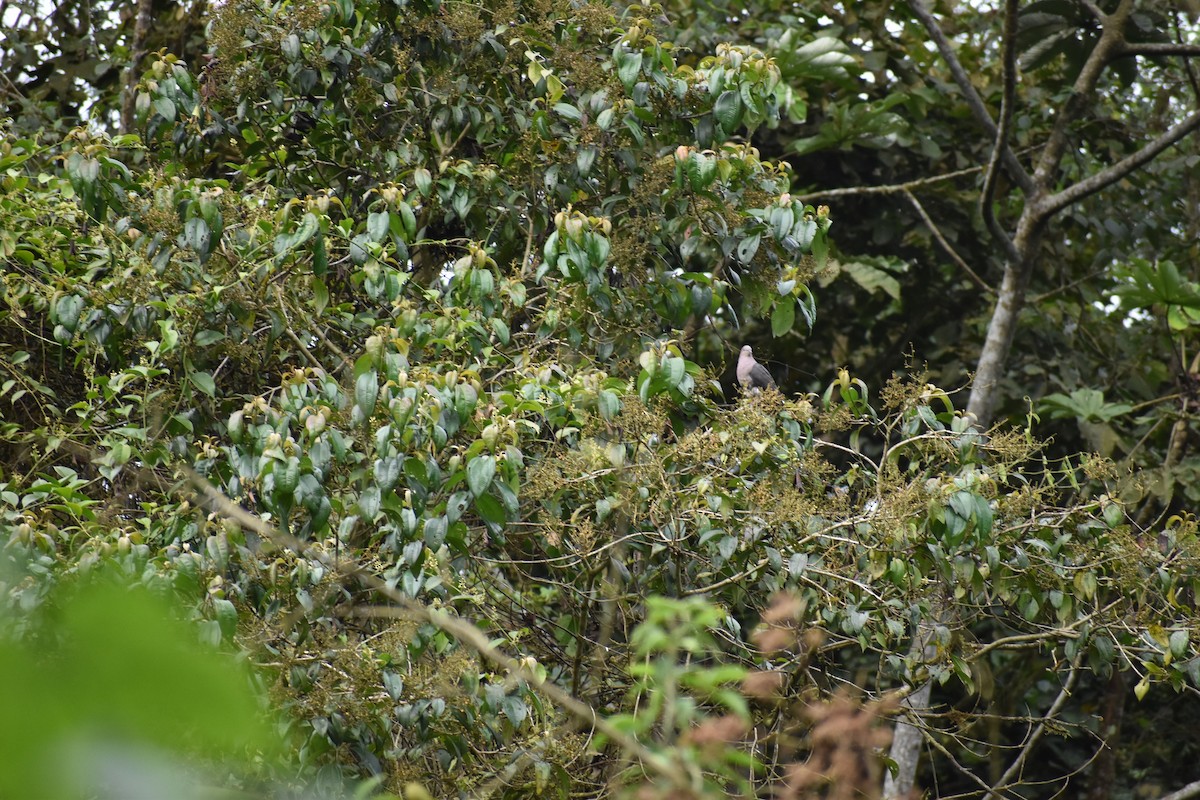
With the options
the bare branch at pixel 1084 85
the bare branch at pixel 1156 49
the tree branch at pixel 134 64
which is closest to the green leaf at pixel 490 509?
the tree branch at pixel 134 64

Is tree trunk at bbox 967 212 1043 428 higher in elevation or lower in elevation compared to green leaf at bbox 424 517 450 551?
lower

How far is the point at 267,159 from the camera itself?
12.7 feet

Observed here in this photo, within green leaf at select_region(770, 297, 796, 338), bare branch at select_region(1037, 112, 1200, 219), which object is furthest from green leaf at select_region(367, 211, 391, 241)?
bare branch at select_region(1037, 112, 1200, 219)

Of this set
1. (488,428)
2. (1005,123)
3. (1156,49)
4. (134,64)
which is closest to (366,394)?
(488,428)

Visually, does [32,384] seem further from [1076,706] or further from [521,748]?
[1076,706]

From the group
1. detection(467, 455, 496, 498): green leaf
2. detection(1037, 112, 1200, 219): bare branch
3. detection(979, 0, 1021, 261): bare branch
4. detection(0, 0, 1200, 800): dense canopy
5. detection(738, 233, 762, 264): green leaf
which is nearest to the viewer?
detection(467, 455, 496, 498): green leaf

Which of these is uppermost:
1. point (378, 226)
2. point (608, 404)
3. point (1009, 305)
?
point (378, 226)

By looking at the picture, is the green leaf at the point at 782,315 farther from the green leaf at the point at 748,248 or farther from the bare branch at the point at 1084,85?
the bare branch at the point at 1084,85

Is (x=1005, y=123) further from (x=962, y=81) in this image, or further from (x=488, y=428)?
(x=488, y=428)

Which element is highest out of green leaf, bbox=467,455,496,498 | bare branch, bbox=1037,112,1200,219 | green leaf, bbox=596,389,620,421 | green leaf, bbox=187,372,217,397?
green leaf, bbox=187,372,217,397

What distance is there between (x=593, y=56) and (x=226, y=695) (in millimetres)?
3312

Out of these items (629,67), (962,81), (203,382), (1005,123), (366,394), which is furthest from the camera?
(962,81)

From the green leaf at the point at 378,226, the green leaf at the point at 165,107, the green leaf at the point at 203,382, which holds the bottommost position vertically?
the green leaf at the point at 203,382

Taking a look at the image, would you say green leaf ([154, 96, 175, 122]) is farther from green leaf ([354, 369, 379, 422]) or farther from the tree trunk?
the tree trunk
